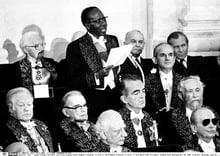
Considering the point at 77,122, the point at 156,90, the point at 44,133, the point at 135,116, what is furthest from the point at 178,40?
the point at 44,133

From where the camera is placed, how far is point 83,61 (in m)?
8.34

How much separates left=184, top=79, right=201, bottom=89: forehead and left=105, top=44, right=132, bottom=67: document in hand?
2.32ft

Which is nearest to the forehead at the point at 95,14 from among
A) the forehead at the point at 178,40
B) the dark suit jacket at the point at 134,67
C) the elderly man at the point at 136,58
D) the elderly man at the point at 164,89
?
the elderly man at the point at 136,58

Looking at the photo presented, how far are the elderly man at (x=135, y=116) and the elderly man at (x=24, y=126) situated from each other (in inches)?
33.1

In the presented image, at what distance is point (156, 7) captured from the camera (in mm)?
8383

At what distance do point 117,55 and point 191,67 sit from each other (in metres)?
0.80

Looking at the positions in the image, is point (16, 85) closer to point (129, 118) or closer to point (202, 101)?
point (129, 118)

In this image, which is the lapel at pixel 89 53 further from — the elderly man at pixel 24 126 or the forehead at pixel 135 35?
the elderly man at pixel 24 126

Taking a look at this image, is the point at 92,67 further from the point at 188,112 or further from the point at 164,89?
the point at 188,112

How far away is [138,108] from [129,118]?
144mm

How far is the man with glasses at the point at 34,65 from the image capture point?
825cm

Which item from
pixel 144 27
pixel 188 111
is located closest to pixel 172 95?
pixel 188 111

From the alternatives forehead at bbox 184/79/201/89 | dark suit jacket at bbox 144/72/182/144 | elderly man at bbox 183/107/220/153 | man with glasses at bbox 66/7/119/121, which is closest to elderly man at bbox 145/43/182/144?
dark suit jacket at bbox 144/72/182/144

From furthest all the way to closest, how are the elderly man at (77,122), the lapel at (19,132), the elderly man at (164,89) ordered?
the elderly man at (164,89), the elderly man at (77,122), the lapel at (19,132)
